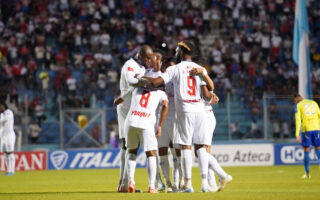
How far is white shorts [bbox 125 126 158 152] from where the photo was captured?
13383 mm

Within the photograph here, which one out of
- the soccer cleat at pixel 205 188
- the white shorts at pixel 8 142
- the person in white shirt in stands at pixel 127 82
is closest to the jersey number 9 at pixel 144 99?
the person in white shirt in stands at pixel 127 82

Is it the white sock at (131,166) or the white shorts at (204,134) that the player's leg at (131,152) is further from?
the white shorts at (204,134)

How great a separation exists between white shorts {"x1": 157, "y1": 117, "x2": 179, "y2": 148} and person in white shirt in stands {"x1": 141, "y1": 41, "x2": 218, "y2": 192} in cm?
112

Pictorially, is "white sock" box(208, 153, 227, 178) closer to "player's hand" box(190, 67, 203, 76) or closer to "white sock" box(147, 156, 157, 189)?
"white sock" box(147, 156, 157, 189)

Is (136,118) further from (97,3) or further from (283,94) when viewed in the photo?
(97,3)

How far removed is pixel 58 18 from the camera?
3697 cm

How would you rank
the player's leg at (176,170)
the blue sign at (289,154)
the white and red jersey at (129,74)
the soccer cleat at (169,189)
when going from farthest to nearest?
the blue sign at (289,154) < the player's leg at (176,170) < the soccer cleat at (169,189) < the white and red jersey at (129,74)

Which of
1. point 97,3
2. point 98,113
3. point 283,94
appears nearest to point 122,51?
point 97,3

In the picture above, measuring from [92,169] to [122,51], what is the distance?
317 inches

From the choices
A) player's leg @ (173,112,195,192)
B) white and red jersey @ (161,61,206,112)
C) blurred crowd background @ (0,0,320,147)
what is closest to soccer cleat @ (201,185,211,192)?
player's leg @ (173,112,195,192)

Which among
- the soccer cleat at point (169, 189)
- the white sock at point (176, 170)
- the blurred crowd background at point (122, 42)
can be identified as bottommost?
the soccer cleat at point (169, 189)

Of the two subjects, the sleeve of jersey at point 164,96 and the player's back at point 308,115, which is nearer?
the sleeve of jersey at point 164,96

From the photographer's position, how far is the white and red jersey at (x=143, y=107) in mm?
13391

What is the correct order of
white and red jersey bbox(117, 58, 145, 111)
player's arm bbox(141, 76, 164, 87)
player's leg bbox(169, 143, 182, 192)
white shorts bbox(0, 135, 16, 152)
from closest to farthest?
player's arm bbox(141, 76, 164, 87), white and red jersey bbox(117, 58, 145, 111), player's leg bbox(169, 143, 182, 192), white shorts bbox(0, 135, 16, 152)
